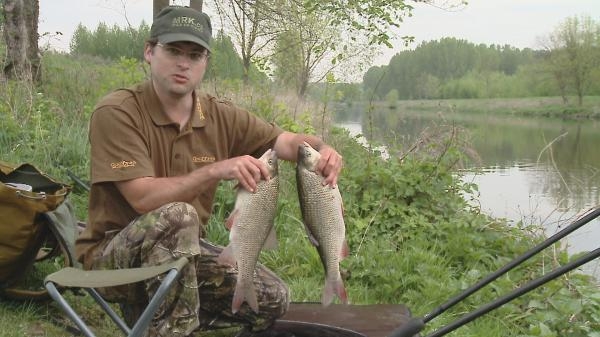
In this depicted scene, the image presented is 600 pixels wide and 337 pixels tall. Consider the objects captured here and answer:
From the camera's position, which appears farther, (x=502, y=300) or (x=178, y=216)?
(x=178, y=216)

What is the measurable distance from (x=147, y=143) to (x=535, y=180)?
11.4m

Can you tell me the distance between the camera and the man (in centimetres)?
281

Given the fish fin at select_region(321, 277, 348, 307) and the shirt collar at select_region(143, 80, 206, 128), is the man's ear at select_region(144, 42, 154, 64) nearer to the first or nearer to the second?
the shirt collar at select_region(143, 80, 206, 128)

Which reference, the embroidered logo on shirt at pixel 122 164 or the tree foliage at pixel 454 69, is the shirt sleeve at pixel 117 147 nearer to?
the embroidered logo on shirt at pixel 122 164

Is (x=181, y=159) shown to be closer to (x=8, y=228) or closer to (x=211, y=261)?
(x=211, y=261)

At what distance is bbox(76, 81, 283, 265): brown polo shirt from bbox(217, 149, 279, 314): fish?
26cm

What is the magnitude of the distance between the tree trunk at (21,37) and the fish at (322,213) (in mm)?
6793

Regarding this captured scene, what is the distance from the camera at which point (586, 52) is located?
187 feet

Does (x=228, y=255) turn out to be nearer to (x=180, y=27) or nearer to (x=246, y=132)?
(x=246, y=132)

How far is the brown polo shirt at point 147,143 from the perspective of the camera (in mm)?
2846

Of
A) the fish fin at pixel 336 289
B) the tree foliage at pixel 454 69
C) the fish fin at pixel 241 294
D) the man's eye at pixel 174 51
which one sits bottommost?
the fish fin at pixel 241 294

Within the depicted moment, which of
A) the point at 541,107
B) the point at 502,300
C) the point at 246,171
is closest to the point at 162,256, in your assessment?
the point at 246,171

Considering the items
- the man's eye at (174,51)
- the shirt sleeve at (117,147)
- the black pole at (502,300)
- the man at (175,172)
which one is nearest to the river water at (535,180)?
the man at (175,172)

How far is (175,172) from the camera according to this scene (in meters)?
3.13
